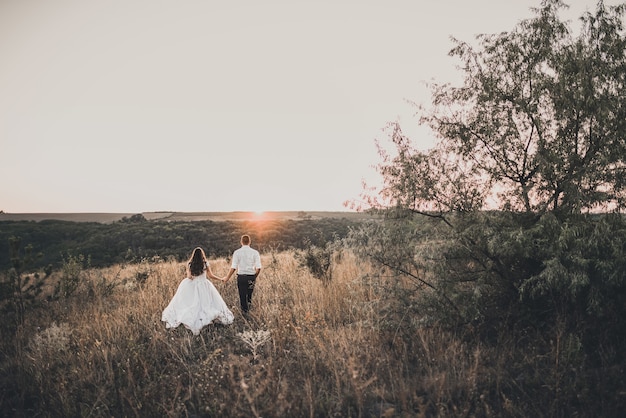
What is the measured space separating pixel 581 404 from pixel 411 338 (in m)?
1.97

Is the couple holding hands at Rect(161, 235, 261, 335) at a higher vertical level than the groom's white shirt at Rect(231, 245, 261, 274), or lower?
lower

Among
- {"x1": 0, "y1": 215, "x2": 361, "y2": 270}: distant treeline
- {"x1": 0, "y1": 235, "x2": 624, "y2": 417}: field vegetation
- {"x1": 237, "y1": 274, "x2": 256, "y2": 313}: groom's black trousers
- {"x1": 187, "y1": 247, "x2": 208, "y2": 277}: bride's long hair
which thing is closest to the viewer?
{"x1": 0, "y1": 235, "x2": 624, "y2": 417}: field vegetation

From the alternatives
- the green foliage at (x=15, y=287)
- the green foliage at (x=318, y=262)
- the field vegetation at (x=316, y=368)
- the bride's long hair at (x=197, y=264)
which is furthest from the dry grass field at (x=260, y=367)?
the green foliage at (x=318, y=262)

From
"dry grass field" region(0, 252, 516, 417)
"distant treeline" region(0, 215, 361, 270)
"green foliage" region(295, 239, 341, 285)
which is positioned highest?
"green foliage" region(295, 239, 341, 285)

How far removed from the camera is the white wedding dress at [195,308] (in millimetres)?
6223

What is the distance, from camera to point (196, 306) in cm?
642

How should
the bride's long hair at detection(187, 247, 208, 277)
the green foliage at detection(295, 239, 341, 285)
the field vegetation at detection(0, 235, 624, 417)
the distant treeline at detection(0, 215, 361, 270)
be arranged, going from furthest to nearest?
the distant treeline at detection(0, 215, 361, 270)
the green foliage at detection(295, 239, 341, 285)
the bride's long hair at detection(187, 247, 208, 277)
the field vegetation at detection(0, 235, 624, 417)

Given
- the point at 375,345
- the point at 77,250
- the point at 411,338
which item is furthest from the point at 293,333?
the point at 77,250

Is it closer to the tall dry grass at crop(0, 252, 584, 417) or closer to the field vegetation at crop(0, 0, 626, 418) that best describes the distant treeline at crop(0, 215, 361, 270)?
the tall dry grass at crop(0, 252, 584, 417)

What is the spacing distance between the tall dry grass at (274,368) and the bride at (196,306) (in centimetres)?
17

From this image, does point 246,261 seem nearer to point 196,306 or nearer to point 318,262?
point 196,306

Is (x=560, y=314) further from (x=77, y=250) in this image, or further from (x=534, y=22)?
(x=77, y=250)

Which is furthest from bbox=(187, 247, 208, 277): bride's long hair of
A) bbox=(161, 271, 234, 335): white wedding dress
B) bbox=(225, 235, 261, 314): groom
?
bbox=(225, 235, 261, 314): groom

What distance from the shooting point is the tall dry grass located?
3.71 metres
